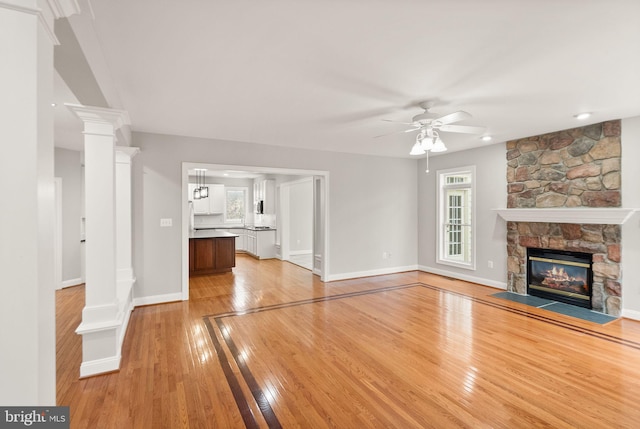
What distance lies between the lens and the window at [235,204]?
1059 cm

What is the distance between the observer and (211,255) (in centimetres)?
678

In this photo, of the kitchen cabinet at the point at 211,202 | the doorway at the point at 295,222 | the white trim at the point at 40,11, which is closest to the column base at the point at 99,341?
the white trim at the point at 40,11

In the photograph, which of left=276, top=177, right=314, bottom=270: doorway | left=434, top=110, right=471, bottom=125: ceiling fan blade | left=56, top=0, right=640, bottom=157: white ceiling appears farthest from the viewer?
left=276, top=177, right=314, bottom=270: doorway

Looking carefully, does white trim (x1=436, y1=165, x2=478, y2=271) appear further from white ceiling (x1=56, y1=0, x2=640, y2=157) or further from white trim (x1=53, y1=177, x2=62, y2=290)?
white trim (x1=53, y1=177, x2=62, y2=290)

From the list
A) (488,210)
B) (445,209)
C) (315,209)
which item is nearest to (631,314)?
(488,210)

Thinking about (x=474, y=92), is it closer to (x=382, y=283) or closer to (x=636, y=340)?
(x=636, y=340)

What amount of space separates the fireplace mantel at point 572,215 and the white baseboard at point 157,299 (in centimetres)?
549

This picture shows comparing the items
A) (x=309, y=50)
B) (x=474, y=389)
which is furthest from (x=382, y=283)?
(x=309, y=50)

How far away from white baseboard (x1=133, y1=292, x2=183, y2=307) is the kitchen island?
1.77 metres

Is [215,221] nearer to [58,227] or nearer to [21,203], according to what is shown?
[58,227]

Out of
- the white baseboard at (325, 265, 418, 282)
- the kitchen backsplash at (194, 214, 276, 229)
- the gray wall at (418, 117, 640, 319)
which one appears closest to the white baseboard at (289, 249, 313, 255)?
the kitchen backsplash at (194, 214, 276, 229)

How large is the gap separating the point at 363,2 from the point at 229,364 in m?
3.05

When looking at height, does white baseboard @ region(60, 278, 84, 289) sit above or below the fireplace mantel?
below

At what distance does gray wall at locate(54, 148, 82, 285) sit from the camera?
231 inches
